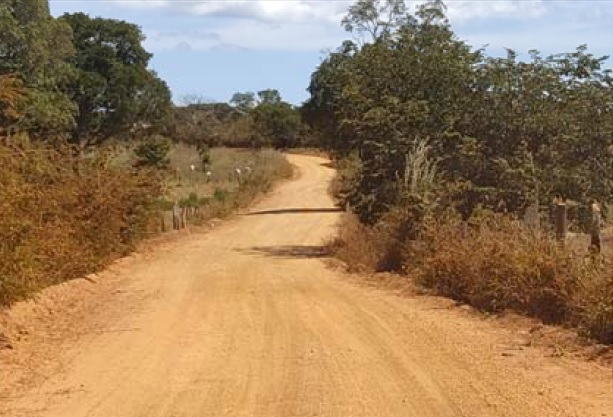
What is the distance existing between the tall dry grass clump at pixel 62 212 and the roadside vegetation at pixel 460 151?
227 inches

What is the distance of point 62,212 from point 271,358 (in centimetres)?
1035

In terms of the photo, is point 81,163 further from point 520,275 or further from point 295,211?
point 295,211

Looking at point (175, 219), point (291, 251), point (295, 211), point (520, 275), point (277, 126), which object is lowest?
point (295, 211)

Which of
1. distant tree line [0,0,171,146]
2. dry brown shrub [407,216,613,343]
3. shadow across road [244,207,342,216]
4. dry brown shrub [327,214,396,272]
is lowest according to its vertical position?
shadow across road [244,207,342,216]

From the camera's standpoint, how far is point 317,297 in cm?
1794

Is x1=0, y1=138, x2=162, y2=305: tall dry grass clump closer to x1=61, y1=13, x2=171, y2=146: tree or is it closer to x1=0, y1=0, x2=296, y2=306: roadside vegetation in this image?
x1=0, y1=0, x2=296, y2=306: roadside vegetation

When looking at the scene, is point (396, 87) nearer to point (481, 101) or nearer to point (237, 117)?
point (481, 101)

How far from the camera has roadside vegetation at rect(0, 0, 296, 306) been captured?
15.1m

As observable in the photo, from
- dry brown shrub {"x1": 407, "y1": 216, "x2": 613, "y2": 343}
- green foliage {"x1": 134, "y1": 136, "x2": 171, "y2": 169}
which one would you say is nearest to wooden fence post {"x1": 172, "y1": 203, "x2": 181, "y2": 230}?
green foliage {"x1": 134, "y1": 136, "x2": 171, "y2": 169}

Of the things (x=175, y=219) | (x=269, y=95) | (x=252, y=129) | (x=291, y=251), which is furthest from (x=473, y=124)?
(x=269, y=95)

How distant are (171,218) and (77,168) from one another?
14.4 metres

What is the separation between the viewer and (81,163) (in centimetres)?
2359

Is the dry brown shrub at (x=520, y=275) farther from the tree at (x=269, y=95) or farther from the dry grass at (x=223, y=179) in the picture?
the tree at (x=269, y=95)

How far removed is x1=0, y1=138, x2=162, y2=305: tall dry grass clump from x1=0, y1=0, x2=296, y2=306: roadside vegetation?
0.03 metres
